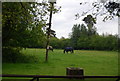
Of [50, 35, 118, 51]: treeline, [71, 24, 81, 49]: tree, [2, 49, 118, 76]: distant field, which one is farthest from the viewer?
[71, 24, 81, 49]: tree

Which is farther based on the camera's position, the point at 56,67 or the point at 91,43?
the point at 91,43

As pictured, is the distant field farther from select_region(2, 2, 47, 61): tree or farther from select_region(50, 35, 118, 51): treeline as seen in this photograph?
select_region(50, 35, 118, 51): treeline

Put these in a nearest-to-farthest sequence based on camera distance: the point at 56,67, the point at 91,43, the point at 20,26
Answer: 1. the point at 56,67
2. the point at 20,26
3. the point at 91,43

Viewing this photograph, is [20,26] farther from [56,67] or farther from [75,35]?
[75,35]

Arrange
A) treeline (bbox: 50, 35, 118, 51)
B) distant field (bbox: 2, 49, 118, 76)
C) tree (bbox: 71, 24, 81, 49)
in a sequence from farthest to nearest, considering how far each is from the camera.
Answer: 1. tree (bbox: 71, 24, 81, 49)
2. treeline (bbox: 50, 35, 118, 51)
3. distant field (bbox: 2, 49, 118, 76)

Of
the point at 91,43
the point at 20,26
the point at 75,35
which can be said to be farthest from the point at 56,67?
the point at 75,35

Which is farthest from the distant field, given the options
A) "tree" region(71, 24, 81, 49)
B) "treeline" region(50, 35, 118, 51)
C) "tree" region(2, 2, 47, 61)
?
"tree" region(71, 24, 81, 49)

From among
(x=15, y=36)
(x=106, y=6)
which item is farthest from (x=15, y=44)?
(x=106, y=6)

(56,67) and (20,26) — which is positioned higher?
(20,26)

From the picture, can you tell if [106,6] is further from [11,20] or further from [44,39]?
[44,39]

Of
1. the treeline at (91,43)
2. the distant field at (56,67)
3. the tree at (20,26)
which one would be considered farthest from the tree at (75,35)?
the tree at (20,26)

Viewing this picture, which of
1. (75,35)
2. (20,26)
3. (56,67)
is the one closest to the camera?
(56,67)

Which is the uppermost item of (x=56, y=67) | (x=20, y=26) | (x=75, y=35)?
(x=75, y=35)

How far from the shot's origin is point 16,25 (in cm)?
1491
